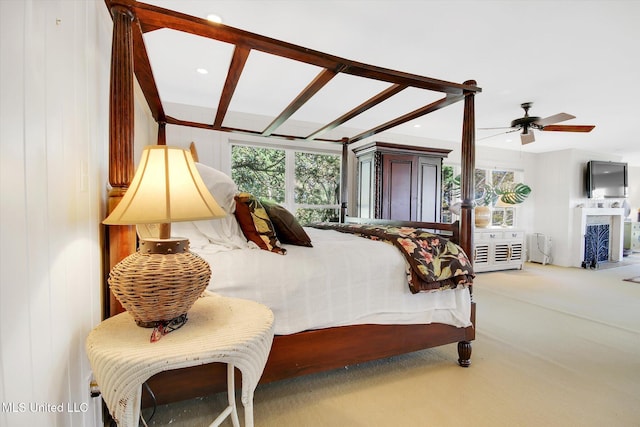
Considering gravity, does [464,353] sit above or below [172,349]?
below

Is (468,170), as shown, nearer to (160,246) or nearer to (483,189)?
(160,246)

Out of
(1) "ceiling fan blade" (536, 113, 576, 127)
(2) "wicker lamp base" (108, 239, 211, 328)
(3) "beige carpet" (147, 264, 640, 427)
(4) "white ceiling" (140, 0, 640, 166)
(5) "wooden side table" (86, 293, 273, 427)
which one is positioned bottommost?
(3) "beige carpet" (147, 264, 640, 427)

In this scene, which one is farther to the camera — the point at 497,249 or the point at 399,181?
the point at 497,249

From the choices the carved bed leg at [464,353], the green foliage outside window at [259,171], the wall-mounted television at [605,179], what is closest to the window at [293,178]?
the green foliage outside window at [259,171]

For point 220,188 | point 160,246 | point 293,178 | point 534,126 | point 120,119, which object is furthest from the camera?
point 293,178

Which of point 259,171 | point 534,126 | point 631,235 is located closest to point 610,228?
point 631,235

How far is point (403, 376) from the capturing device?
1843 mm

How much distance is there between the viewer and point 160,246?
0.97 meters

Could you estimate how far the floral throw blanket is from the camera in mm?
1706

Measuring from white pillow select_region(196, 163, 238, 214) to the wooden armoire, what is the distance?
2590mm

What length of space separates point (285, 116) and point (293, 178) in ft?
6.55

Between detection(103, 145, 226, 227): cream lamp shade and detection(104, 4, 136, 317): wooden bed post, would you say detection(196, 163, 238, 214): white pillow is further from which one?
detection(103, 145, 226, 227): cream lamp shade

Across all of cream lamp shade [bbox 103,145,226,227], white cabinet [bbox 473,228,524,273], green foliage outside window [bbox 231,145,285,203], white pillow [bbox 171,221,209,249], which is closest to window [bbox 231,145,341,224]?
green foliage outside window [bbox 231,145,285,203]

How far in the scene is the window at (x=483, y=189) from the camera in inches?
215
